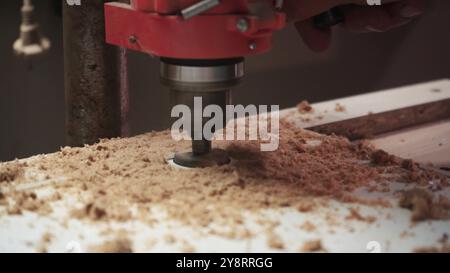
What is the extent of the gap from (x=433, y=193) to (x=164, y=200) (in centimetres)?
45

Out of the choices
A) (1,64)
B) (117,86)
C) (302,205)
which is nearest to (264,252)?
(302,205)

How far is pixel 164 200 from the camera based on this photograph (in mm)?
1042

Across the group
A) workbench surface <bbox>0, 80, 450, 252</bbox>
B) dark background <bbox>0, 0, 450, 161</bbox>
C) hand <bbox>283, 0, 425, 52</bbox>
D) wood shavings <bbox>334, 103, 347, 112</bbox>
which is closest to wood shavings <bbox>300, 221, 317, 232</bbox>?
workbench surface <bbox>0, 80, 450, 252</bbox>

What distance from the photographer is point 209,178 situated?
1.12 m

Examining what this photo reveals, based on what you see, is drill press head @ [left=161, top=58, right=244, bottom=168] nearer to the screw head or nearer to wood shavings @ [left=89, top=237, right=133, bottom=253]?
the screw head

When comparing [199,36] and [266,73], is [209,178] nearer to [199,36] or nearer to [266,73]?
[199,36]

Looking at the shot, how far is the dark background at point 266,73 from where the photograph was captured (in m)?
2.06

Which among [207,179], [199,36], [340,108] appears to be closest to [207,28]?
[199,36]

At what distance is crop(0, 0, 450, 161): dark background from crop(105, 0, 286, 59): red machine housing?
1086 mm
